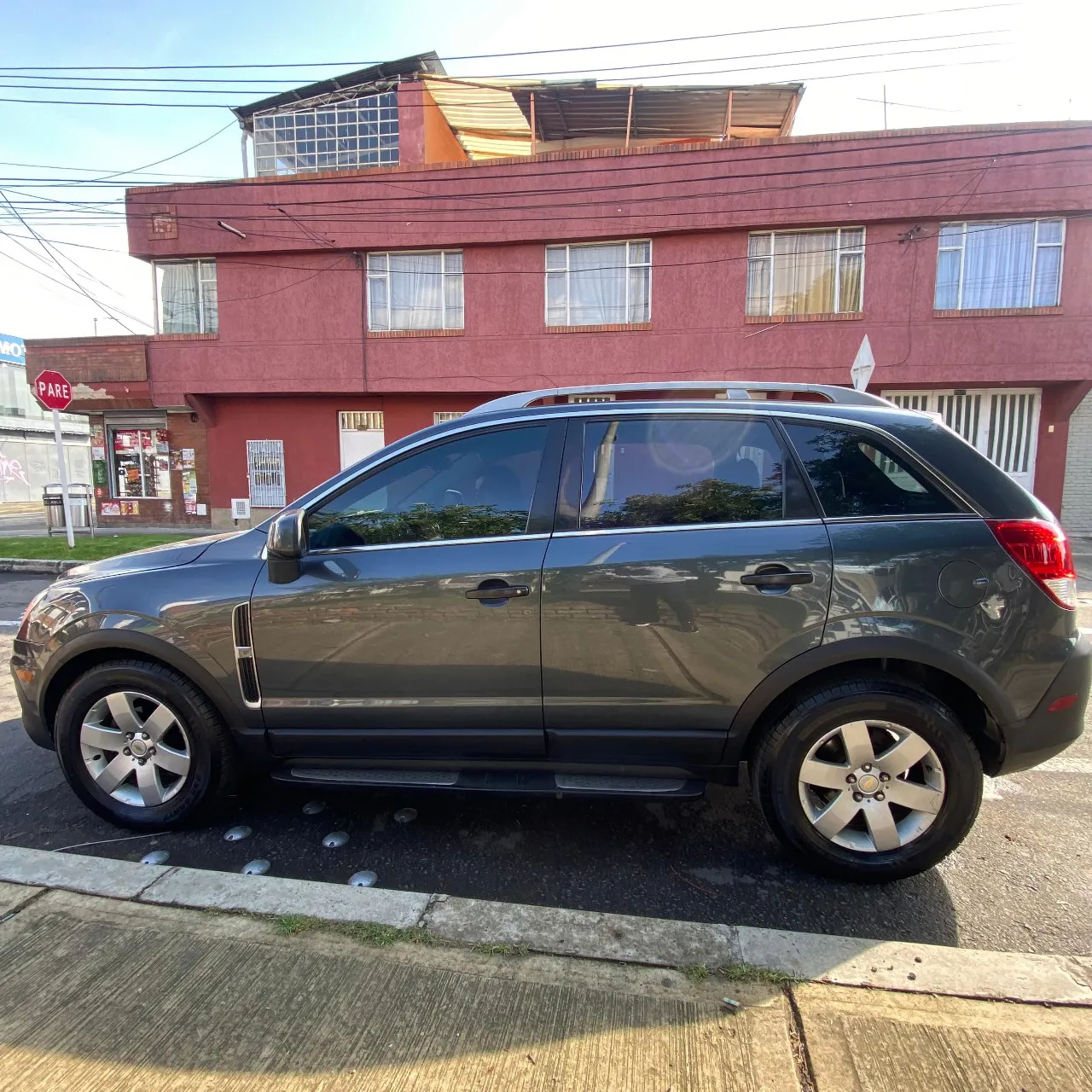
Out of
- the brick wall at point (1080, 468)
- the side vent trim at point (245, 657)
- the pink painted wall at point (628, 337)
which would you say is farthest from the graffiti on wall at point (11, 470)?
the brick wall at point (1080, 468)

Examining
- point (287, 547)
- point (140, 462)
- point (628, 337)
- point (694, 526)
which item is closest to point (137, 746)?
point (287, 547)

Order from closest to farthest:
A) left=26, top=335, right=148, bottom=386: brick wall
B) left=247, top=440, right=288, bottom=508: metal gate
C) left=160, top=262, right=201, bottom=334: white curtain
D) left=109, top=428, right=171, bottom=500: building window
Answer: left=26, top=335, right=148, bottom=386: brick wall, left=160, top=262, right=201, bottom=334: white curtain, left=247, top=440, right=288, bottom=508: metal gate, left=109, top=428, right=171, bottom=500: building window

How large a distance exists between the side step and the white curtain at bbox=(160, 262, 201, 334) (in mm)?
16175

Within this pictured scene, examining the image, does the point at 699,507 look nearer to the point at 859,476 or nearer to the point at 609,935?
the point at 859,476

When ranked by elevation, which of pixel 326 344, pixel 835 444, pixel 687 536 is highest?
pixel 326 344

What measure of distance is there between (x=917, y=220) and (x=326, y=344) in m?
12.9

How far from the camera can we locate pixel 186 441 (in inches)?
642

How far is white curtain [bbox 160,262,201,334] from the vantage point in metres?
15.6

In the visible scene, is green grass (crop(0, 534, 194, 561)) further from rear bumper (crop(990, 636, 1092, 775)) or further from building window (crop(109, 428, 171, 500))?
rear bumper (crop(990, 636, 1092, 775))

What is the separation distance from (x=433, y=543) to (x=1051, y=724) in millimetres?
2509

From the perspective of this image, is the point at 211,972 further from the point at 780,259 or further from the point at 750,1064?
the point at 780,259

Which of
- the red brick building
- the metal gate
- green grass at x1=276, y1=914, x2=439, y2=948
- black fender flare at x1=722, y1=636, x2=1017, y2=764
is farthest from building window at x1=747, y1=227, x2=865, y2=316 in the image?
green grass at x1=276, y1=914, x2=439, y2=948

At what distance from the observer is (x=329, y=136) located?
712 inches

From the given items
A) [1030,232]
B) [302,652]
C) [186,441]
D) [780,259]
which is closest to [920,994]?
[302,652]
